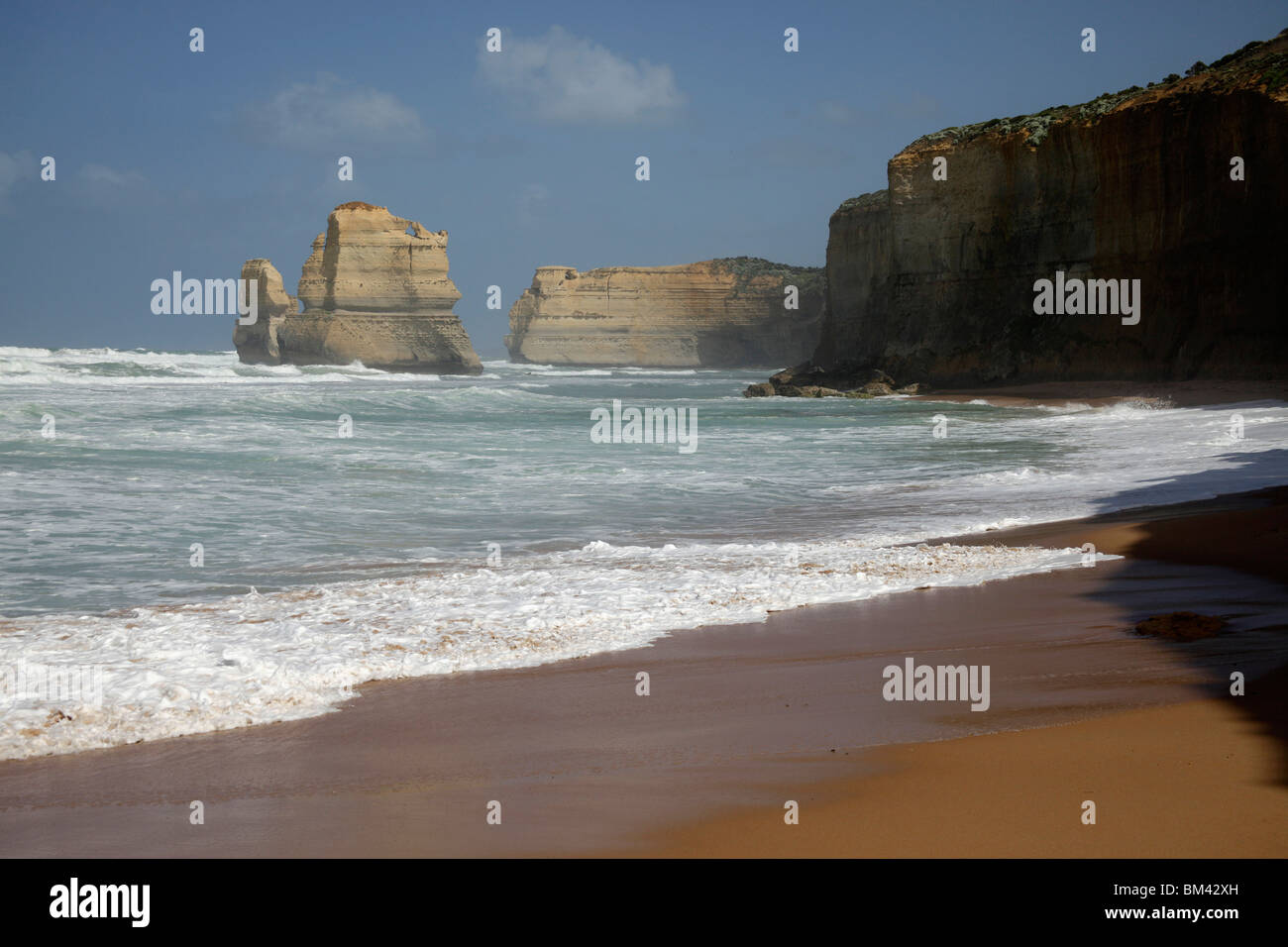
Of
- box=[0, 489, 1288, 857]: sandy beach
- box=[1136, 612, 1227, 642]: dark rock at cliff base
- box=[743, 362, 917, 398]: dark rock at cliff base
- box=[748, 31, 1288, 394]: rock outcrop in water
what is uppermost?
box=[748, 31, 1288, 394]: rock outcrop in water

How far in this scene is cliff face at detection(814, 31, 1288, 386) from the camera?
3316 centimetres

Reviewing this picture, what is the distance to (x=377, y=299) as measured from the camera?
257 feet

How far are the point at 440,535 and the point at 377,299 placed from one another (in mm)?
70230

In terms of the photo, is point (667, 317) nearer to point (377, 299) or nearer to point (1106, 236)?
point (377, 299)

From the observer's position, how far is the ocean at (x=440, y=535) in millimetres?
6277

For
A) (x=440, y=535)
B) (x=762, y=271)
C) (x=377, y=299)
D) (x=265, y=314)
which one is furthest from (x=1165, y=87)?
(x=762, y=271)

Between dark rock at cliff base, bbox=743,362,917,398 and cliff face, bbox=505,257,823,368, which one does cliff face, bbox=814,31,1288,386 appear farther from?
cliff face, bbox=505,257,823,368

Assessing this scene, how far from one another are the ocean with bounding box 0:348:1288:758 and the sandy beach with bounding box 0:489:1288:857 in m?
0.65

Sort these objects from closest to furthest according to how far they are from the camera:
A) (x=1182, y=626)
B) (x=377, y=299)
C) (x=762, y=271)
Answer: (x=1182, y=626) < (x=377, y=299) < (x=762, y=271)

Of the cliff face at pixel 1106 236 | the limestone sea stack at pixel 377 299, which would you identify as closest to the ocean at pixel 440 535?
the cliff face at pixel 1106 236

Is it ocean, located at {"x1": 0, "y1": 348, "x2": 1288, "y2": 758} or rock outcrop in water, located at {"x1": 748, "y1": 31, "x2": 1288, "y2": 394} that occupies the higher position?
rock outcrop in water, located at {"x1": 748, "y1": 31, "x2": 1288, "y2": 394}

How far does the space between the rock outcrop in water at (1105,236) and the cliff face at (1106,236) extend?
0.18 ft

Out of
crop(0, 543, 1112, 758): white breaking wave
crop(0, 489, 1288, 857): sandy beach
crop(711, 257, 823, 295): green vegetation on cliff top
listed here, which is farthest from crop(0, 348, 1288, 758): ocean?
crop(711, 257, 823, 295): green vegetation on cliff top
